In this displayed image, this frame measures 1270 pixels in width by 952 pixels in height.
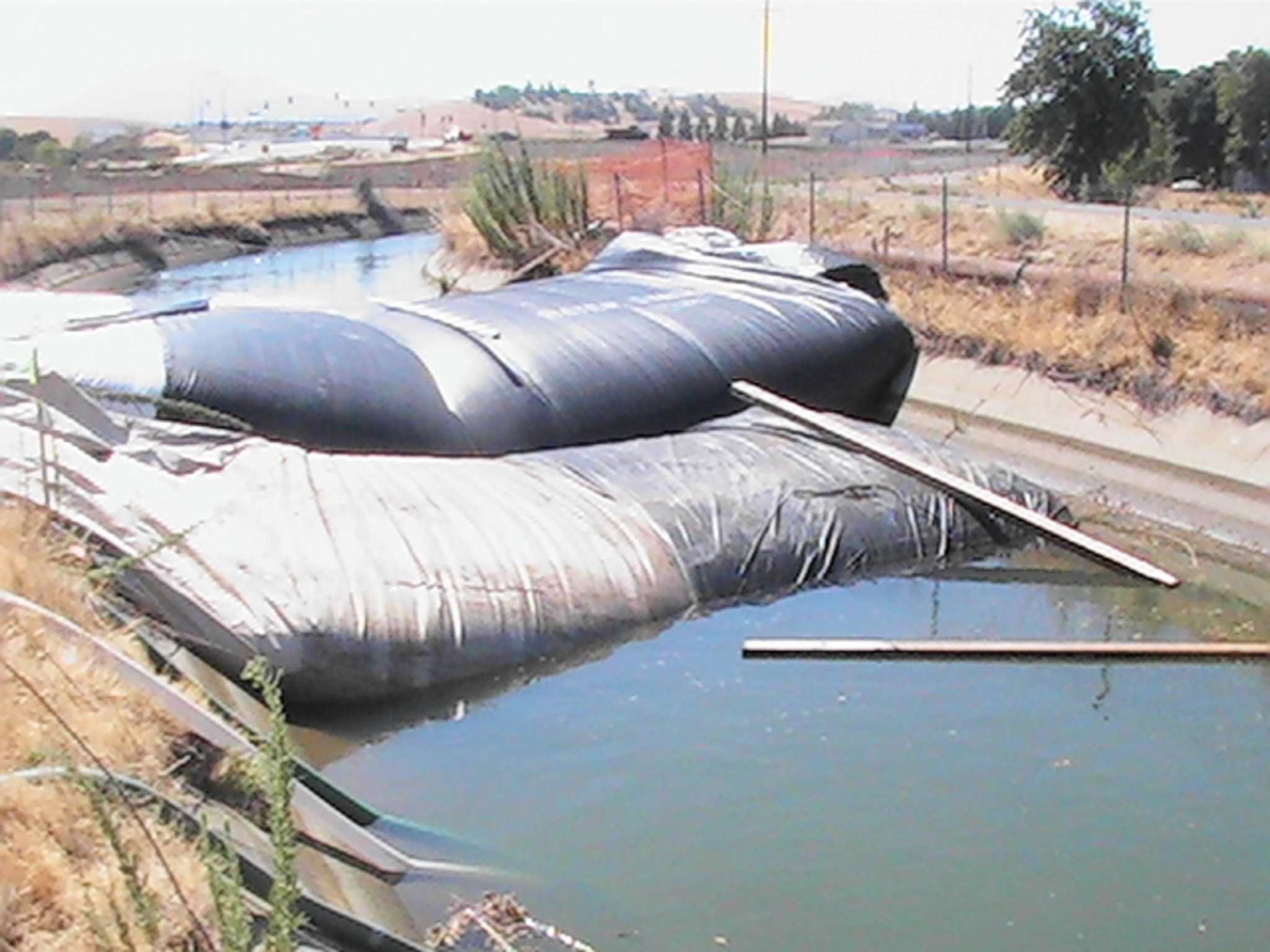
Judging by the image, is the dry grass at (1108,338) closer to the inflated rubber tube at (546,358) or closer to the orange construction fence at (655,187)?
the inflated rubber tube at (546,358)

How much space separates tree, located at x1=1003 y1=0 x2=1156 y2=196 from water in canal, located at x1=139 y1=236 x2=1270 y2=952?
69.7ft

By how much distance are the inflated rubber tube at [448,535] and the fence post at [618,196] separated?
1264 cm

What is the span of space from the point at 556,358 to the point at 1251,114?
1357 inches

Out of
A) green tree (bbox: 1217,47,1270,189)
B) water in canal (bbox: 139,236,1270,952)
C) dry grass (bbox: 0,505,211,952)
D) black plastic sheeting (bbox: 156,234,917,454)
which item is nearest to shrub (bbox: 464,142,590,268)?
black plastic sheeting (bbox: 156,234,917,454)

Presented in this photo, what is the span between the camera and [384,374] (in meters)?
10.7

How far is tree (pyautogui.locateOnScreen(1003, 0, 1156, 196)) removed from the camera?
28906 mm

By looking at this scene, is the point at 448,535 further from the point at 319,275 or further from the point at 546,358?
the point at 319,275

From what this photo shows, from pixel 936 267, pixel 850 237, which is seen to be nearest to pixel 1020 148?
pixel 850 237

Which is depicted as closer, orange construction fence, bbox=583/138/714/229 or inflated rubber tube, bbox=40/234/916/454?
inflated rubber tube, bbox=40/234/916/454

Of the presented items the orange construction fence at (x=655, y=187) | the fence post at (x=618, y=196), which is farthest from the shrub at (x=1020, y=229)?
the fence post at (x=618, y=196)

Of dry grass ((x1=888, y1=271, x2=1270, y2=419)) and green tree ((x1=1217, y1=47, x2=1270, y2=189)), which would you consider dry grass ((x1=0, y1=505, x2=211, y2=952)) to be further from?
green tree ((x1=1217, y1=47, x2=1270, y2=189))

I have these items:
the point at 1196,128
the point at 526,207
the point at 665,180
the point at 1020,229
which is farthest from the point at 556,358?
the point at 1196,128

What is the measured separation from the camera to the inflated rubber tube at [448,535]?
7.36 meters

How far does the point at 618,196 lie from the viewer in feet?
78.0
